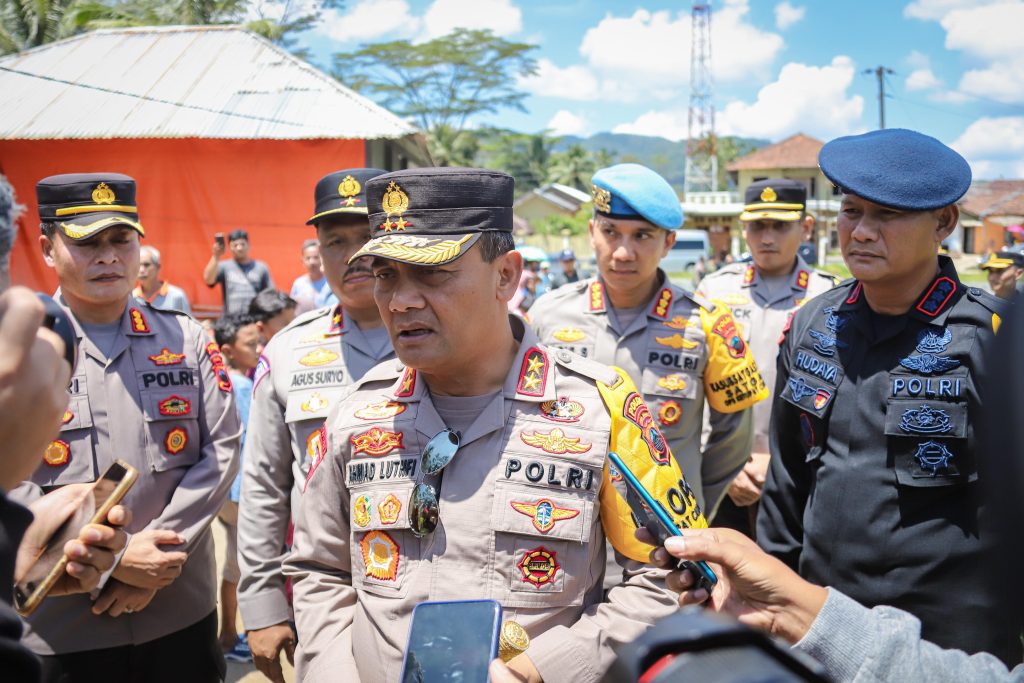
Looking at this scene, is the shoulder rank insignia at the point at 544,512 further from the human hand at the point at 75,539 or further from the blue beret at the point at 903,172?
the blue beret at the point at 903,172

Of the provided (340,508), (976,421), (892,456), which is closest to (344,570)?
(340,508)

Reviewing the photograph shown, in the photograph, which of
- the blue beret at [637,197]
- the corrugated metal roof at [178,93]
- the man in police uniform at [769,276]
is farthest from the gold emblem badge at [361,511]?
the corrugated metal roof at [178,93]

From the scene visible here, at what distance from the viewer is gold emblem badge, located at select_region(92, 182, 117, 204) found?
9.28 ft

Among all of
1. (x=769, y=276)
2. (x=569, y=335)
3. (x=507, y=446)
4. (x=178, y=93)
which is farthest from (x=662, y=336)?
(x=178, y=93)

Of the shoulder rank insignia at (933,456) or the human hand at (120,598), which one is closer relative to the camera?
the shoulder rank insignia at (933,456)

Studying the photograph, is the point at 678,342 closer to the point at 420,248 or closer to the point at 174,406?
the point at 420,248

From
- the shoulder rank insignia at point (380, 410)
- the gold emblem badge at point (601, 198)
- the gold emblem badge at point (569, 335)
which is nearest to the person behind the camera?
the shoulder rank insignia at point (380, 410)

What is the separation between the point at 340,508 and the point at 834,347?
1.68m

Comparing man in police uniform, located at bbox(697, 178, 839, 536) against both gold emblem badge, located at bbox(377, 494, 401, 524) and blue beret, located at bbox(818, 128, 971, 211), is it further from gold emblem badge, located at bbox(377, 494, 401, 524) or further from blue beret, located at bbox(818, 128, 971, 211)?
gold emblem badge, located at bbox(377, 494, 401, 524)

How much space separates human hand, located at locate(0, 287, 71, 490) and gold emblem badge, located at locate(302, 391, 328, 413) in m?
1.44

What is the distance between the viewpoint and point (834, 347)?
248cm

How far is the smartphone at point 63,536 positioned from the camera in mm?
1824

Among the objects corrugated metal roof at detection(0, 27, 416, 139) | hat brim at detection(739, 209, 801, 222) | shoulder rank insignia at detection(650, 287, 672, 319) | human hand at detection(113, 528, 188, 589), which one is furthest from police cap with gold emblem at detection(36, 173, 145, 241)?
corrugated metal roof at detection(0, 27, 416, 139)

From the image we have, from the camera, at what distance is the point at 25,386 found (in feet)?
3.53
